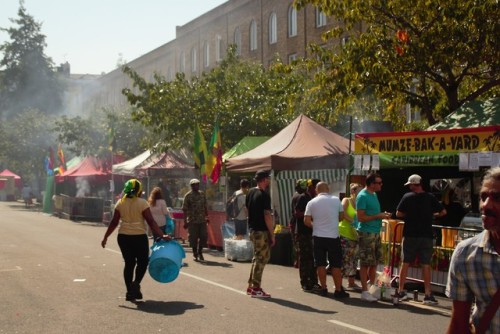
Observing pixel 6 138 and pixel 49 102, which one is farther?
pixel 49 102

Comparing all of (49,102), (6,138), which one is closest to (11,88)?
(49,102)

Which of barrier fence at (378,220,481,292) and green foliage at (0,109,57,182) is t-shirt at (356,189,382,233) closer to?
barrier fence at (378,220,481,292)

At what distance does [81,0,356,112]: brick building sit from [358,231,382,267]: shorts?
2994 cm

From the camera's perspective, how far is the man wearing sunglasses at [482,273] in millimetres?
3158

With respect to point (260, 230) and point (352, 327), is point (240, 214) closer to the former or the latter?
point (260, 230)

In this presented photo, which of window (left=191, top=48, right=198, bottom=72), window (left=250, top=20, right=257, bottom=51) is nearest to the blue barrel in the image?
window (left=250, top=20, right=257, bottom=51)

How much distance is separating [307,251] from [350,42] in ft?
22.4

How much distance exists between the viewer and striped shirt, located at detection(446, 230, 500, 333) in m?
3.18

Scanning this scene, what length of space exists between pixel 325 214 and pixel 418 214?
1312mm

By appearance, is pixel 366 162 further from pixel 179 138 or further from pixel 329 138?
pixel 179 138

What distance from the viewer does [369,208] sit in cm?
1052

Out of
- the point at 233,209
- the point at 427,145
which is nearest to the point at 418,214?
the point at 427,145

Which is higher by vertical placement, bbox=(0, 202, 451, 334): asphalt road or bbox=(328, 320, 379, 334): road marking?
bbox=(0, 202, 451, 334): asphalt road

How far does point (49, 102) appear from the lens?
77.4 m
